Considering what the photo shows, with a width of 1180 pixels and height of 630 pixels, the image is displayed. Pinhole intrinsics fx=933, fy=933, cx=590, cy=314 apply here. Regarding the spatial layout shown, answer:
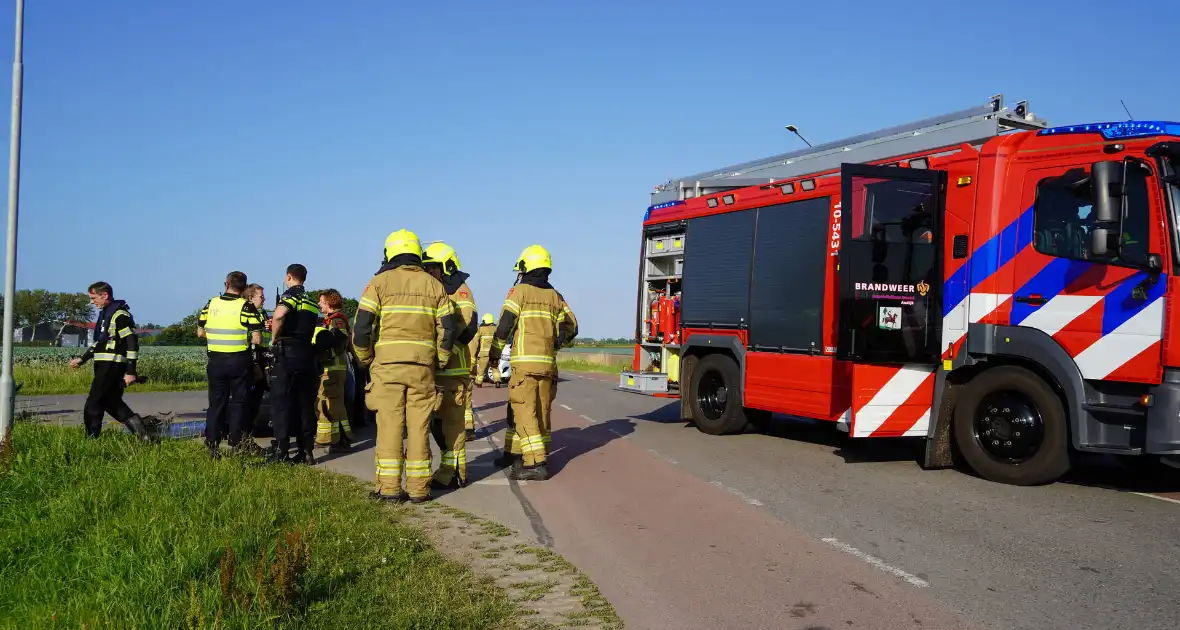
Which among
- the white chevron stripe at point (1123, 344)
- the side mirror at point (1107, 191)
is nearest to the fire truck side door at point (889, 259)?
the white chevron stripe at point (1123, 344)

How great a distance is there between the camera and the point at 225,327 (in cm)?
939

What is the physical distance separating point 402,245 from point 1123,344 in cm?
602

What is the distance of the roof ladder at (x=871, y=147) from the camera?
9656 mm

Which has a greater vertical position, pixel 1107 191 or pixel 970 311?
pixel 1107 191

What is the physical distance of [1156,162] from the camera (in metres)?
7.69

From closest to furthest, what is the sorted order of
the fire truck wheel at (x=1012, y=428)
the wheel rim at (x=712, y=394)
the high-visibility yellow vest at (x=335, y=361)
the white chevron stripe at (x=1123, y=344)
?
1. the white chevron stripe at (x=1123, y=344)
2. the fire truck wheel at (x=1012, y=428)
3. the high-visibility yellow vest at (x=335, y=361)
4. the wheel rim at (x=712, y=394)

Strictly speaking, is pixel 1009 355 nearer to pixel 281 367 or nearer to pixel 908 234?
pixel 908 234

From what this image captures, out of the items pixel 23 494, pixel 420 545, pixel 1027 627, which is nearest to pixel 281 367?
pixel 23 494

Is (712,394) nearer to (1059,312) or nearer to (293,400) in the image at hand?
(1059,312)

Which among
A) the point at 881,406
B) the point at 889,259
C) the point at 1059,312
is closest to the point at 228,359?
the point at 881,406

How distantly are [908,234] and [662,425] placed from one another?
5.74 metres

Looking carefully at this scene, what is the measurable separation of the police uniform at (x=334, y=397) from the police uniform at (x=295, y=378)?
99cm

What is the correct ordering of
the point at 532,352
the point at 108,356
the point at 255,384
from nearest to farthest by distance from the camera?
1. the point at 532,352
2. the point at 108,356
3. the point at 255,384

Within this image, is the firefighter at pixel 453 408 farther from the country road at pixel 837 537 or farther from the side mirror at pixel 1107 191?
the side mirror at pixel 1107 191
